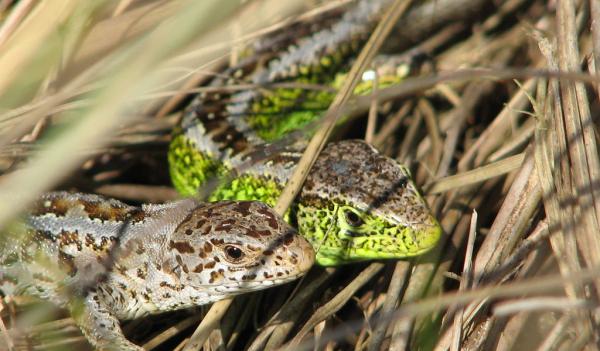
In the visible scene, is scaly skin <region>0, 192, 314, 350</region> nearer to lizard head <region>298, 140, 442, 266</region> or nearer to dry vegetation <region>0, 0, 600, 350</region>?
dry vegetation <region>0, 0, 600, 350</region>

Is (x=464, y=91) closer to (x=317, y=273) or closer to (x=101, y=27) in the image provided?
(x=317, y=273)

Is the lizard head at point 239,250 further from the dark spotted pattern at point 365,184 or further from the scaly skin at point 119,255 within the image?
the dark spotted pattern at point 365,184

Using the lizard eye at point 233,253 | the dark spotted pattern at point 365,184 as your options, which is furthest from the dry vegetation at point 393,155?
the lizard eye at point 233,253

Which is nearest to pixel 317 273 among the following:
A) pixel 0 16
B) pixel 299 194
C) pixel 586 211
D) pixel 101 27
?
pixel 299 194

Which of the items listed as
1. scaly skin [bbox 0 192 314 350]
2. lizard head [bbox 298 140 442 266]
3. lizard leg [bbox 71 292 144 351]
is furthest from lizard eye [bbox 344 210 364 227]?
lizard leg [bbox 71 292 144 351]

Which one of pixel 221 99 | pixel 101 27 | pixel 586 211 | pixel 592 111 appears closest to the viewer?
pixel 586 211

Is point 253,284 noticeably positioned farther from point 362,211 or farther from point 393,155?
point 393,155
